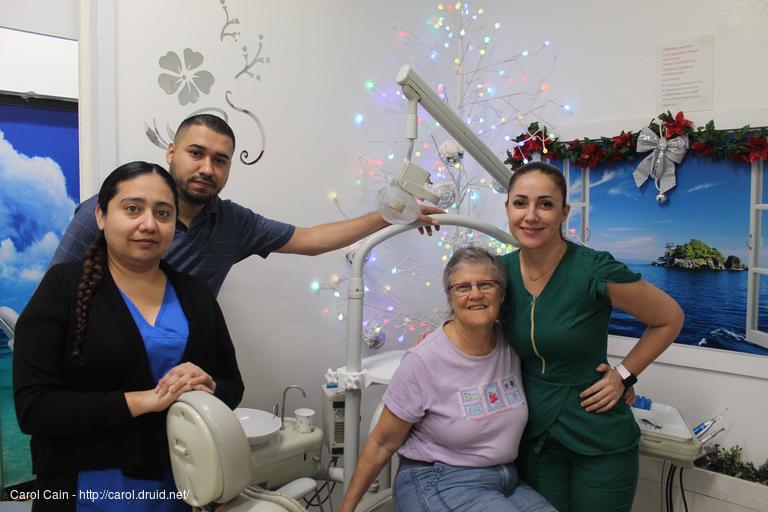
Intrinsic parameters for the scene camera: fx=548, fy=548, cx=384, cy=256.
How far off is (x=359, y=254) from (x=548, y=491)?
0.89 metres

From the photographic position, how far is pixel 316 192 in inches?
101

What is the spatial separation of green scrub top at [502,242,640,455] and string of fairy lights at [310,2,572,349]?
119 centimetres

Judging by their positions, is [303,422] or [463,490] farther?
[303,422]

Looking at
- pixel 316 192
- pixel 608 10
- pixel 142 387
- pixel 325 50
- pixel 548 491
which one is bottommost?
pixel 548 491

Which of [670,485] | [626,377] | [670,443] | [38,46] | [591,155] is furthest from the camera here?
[591,155]

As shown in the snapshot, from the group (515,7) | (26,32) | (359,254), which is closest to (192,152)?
(359,254)

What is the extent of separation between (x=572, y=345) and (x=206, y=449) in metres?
0.96

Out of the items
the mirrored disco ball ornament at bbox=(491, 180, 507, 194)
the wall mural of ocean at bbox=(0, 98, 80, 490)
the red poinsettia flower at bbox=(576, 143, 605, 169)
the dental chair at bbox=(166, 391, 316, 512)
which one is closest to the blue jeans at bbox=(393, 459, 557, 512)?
the dental chair at bbox=(166, 391, 316, 512)

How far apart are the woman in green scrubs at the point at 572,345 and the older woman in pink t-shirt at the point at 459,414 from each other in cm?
7

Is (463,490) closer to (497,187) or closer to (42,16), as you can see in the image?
(497,187)

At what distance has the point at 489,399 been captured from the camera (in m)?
1.50

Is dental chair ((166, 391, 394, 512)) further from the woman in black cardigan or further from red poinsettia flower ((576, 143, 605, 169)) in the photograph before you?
red poinsettia flower ((576, 143, 605, 169))

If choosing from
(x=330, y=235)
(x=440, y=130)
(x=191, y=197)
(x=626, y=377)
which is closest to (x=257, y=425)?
(x=330, y=235)

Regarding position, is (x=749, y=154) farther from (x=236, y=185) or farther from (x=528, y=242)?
(x=236, y=185)
